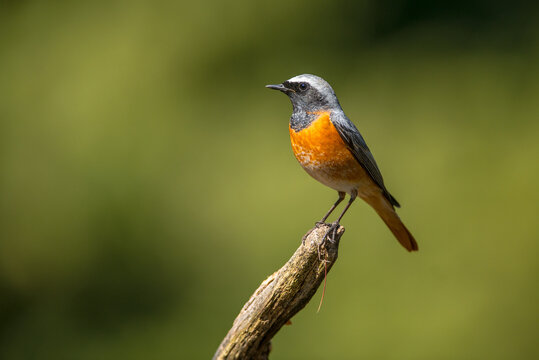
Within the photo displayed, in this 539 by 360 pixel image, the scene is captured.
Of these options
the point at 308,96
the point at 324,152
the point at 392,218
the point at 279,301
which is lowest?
the point at 279,301

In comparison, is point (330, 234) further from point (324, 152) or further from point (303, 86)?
point (303, 86)

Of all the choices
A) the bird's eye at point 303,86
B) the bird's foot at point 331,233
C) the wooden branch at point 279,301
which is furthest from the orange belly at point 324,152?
the wooden branch at point 279,301

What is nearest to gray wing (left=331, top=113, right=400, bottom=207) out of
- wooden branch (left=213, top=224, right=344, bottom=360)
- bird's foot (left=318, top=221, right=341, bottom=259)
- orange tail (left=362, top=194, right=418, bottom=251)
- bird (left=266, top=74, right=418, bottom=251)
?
bird (left=266, top=74, right=418, bottom=251)

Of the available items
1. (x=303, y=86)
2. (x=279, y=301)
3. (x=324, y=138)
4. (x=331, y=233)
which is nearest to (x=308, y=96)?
(x=303, y=86)

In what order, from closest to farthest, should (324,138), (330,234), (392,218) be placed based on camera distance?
(330,234), (324,138), (392,218)

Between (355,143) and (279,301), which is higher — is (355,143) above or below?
above

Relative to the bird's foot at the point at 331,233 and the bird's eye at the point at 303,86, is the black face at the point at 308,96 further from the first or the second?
the bird's foot at the point at 331,233

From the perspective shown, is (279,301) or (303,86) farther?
(303,86)
